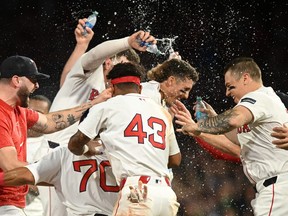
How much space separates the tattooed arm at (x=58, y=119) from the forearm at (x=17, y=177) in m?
0.80

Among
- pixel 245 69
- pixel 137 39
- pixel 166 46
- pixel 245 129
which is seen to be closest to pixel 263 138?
pixel 245 129

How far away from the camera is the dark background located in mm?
10031

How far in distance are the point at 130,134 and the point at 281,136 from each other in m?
1.23

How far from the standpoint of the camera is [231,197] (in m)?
9.48

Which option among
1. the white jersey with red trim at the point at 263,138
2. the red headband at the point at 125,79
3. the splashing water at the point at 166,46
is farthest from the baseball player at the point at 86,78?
the splashing water at the point at 166,46

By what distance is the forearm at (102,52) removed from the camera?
17.2ft

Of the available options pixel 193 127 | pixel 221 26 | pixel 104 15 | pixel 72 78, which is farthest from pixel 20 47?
pixel 193 127

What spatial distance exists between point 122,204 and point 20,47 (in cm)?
633

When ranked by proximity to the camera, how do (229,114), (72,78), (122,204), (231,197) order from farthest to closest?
(231,197), (72,78), (229,114), (122,204)

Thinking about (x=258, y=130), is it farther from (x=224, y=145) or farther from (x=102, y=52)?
(x=102, y=52)

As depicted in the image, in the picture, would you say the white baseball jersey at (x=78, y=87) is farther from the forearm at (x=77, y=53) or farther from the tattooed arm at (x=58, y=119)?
the forearm at (x=77, y=53)

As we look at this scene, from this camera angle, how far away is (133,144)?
4.33m

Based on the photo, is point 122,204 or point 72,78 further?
point 72,78

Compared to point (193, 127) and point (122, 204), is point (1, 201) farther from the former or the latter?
point (193, 127)
